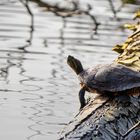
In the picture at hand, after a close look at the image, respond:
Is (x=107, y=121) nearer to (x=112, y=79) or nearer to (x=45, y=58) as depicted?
(x=112, y=79)

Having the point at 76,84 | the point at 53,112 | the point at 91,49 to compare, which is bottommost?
the point at 91,49

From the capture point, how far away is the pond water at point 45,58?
7.26 m

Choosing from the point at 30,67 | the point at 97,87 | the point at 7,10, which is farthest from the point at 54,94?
the point at 7,10

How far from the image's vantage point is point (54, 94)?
8750mm

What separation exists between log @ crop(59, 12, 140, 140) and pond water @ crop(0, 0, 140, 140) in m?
1.16

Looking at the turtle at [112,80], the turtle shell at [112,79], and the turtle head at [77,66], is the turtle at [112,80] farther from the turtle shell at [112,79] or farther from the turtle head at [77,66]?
the turtle head at [77,66]

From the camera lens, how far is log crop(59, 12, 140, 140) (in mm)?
4906

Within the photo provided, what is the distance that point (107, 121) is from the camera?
16.9 feet

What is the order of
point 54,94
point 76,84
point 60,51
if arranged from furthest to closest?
point 60,51
point 76,84
point 54,94

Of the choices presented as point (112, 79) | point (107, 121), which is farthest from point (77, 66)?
point (107, 121)

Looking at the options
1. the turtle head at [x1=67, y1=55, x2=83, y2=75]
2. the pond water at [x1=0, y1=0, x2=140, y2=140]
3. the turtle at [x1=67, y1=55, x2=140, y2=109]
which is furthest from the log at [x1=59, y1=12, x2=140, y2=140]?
the pond water at [x1=0, y1=0, x2=140, y2=140]

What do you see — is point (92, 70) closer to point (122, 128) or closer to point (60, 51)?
point (122, 128)

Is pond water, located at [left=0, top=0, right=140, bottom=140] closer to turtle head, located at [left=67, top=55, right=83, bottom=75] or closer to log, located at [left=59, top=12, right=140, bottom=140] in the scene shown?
turtle head, located at [left=67, top=55, right=83, bottom=75]

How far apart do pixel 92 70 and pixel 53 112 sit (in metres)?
1.58
